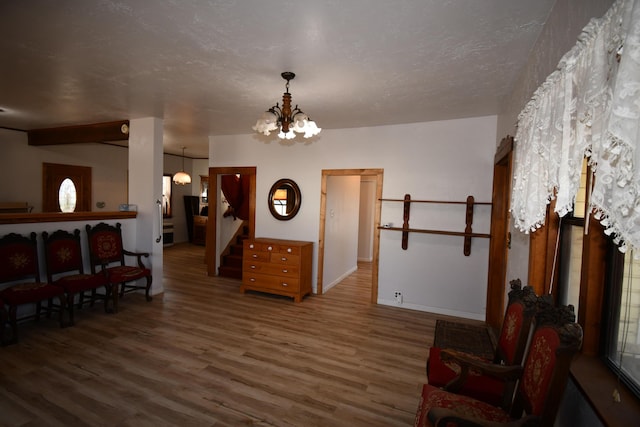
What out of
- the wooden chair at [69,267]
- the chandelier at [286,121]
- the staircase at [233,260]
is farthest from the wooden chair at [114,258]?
the chandelier at [286,121]

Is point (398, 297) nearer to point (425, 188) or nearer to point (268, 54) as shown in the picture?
point (425, 188)

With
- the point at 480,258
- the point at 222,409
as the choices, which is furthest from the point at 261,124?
the point at 480,258

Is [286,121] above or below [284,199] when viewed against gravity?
above

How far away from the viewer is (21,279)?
11.0 ft

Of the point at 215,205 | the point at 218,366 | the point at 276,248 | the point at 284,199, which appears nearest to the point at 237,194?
the point at 215,205

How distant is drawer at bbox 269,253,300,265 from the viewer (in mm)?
4410

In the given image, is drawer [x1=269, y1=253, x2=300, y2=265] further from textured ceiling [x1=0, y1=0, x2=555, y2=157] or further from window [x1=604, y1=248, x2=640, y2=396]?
window [x1=604, y1=248, x2=640, y2=396]

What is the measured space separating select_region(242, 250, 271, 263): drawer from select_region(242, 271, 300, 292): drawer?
213mm

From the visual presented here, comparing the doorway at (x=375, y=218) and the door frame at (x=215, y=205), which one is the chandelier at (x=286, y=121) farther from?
the door frame at (x=215, y=205)

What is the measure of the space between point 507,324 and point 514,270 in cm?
77

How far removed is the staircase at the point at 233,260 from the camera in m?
5.56

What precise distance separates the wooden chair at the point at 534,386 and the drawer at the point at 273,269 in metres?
2.90

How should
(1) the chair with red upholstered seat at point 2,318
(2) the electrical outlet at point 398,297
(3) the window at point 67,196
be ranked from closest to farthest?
(1) the chair with red upholstered seat at point 2,318
(2) the electrical outlet at point 398,297
(3) the window at point 67,196

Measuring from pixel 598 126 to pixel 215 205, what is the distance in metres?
5.42
